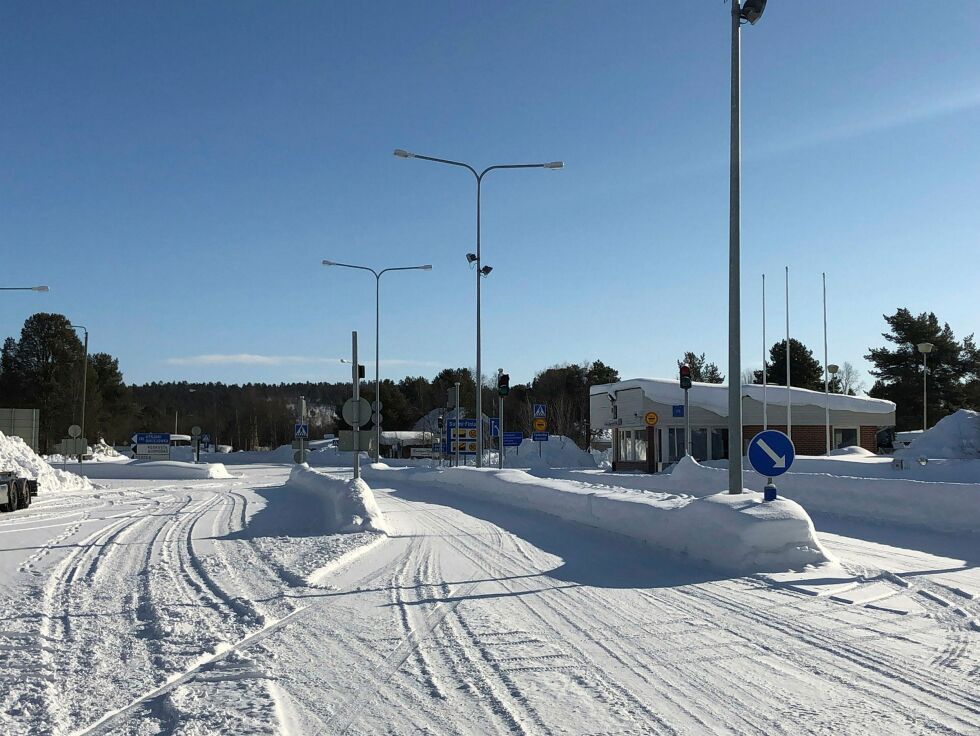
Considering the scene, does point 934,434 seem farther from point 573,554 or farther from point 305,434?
point 573,554

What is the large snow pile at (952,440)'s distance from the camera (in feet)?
131

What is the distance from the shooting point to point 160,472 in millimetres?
47250

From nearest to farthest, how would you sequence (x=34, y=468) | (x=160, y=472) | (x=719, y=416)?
(x=34, y=468) < (x=160, y=472) < (x=719, y=416)

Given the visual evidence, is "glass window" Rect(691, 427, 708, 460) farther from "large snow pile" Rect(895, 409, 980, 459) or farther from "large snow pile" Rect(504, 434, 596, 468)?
"large snow pile" Rect(895, 409, 980, 459)

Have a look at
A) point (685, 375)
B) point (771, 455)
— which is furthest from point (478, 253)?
point (771, 455)

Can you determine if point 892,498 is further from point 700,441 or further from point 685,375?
point 700,441

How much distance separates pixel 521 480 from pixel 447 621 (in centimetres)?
1459

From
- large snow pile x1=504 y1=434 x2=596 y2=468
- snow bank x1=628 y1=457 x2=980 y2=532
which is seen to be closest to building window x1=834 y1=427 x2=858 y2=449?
large snow pile x1=504 y1=434 x2=596 y2=468

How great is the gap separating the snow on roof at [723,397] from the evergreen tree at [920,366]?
1737cm

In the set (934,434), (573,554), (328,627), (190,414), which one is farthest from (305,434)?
(190,414)

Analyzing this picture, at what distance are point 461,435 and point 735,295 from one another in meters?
40.5

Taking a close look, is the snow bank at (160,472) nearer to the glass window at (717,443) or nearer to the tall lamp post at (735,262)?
the glass window at (717,443)

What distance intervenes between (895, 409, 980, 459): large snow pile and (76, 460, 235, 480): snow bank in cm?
3276

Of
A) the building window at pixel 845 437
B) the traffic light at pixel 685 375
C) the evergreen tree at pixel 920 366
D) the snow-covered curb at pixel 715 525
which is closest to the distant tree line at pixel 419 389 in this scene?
the evergreen tree at pixel 920 366
